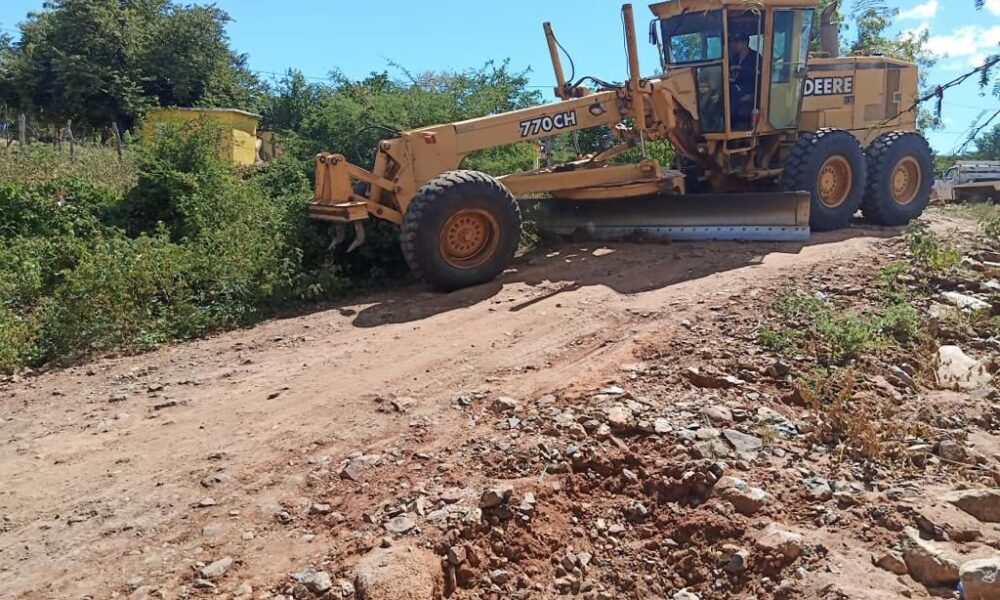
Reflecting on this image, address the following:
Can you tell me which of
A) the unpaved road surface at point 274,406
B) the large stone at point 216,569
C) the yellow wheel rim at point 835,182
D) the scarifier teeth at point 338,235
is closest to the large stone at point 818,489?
the unpaved road surface at point 274,406

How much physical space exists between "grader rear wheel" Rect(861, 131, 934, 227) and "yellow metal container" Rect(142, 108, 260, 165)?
880 centimetres

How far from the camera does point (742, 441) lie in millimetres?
3988

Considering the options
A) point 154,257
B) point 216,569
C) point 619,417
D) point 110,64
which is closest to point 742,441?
point 619,417

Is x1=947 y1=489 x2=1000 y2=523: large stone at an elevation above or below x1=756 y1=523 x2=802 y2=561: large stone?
below

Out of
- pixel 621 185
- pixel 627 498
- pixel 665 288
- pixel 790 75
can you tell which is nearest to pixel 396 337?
pixel 665 288

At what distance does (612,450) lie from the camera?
12.9ft

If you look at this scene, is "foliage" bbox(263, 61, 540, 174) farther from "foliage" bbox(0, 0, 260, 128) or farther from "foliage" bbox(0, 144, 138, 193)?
"foliage" bbox(0, 0, 260, 128)

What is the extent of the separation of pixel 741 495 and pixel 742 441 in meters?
0.53

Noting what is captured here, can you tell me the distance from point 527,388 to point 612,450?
0.89 meters

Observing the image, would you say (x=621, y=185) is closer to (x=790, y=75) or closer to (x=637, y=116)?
(x=637, y=116)

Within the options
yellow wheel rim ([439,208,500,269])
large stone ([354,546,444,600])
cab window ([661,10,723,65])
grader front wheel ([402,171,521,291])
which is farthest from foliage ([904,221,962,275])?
large stone ([354,546,444,600])

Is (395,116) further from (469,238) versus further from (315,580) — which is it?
(315,580)

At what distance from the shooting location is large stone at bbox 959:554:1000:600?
2834 millimetres

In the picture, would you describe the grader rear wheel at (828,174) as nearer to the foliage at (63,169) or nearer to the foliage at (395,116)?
the foliage at (395,116)
